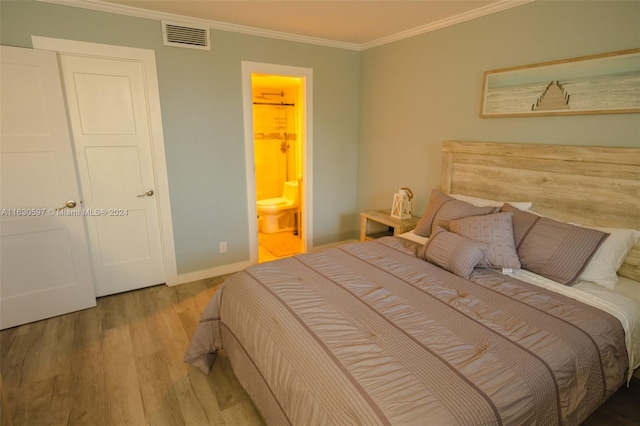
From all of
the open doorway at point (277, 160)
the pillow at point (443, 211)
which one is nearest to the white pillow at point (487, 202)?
the pillow at point (443, 211)

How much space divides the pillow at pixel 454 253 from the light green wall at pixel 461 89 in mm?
981

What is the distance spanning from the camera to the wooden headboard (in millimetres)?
1897

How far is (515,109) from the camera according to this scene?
2.37 meters

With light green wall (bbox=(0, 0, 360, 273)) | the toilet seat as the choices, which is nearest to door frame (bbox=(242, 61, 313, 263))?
light green wall (bbox=(0, 0, 360, 273))

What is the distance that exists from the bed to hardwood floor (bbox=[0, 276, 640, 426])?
20 centimetres

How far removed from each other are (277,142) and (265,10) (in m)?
2.84

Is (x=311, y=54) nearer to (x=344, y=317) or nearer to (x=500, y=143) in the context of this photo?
(x=500, y=143)

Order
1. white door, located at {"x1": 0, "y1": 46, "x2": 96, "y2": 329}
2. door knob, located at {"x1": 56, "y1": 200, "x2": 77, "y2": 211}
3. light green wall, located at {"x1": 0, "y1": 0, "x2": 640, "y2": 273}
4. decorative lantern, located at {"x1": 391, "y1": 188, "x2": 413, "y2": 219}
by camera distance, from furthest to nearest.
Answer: decorative lantern, located at {"x1": 391, "y1": 188, "x2": 413, "y2": 219}, door knob, located at {"x1": 56, "y1": 200, "x2": 77, "y2": 211}, white door, located at {"x1": 0, "y1": 46, "x2": 96, "y2": 329}, light green wall, located at {"x1": 0, "y1": 0, "x2": 640, "y2": 273}

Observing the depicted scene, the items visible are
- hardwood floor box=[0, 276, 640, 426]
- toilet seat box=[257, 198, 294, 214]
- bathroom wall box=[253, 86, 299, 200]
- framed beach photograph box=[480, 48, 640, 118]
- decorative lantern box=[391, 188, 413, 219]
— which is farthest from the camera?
bathroom wall box=[253, 86, 299, 200]

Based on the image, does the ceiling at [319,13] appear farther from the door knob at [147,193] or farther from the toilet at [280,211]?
the toilet at [280,211]

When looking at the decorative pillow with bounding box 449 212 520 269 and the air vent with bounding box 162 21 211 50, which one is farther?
the air vent with bounding box 162 21 211 50

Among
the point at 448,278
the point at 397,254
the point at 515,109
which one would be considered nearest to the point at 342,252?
the point at 397,254

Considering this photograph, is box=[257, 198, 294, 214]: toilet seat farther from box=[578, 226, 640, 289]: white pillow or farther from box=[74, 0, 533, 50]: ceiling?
box=[578, 226, 640, 289]: white pillow

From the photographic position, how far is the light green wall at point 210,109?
95.7 inches
